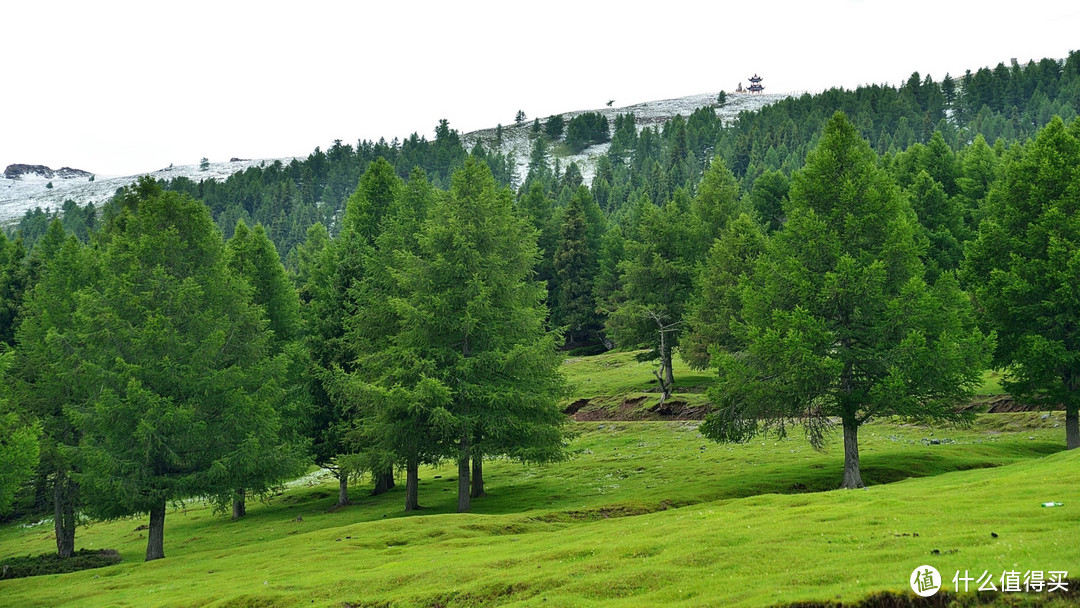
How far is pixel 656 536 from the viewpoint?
20.3 meters

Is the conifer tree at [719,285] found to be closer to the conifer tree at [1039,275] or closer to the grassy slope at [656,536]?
the grassy slope at [656,536]

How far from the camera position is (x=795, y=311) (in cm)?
2958

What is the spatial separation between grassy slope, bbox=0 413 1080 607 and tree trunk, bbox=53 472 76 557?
2.71 meters

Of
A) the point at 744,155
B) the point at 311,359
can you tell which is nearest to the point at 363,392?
the point at 311,359

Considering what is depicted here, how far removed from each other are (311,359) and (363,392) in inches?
391

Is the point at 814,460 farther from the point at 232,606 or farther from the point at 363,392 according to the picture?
the point at 232,606

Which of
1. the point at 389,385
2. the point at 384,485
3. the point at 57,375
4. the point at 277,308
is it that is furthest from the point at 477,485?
the point at 57,375

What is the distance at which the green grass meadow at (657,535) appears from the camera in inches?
571

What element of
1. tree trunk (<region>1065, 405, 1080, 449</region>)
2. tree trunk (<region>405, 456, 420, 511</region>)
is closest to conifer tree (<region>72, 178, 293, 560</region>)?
tree trunk (<region>405, 456, 420, 511</region>)

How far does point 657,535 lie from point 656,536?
0.44 ft

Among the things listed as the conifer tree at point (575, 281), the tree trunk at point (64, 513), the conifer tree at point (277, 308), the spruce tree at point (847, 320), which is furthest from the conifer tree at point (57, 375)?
the conifer tree at point (575, 281)

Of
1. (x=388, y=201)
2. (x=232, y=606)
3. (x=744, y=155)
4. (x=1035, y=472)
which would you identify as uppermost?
(x=744, y=155)

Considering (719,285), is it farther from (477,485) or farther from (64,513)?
(64,513)

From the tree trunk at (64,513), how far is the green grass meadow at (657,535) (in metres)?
2.80
